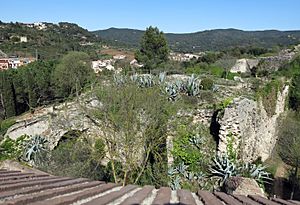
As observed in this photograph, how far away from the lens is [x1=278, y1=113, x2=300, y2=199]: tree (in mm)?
16062

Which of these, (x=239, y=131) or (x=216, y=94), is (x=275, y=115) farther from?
(x=239, y=131)

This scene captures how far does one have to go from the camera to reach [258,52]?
5034cm

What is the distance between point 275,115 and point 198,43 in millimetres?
99473

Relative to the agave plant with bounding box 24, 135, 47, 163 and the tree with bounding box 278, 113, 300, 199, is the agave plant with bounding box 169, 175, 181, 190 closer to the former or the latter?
the tree with bounding box 278, 113, 300, 199

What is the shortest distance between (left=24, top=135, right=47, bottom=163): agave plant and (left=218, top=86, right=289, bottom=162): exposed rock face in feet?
23.3

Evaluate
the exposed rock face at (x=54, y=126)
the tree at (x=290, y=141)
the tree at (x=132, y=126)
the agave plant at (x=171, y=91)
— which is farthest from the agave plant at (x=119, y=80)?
the tree at (x=290, y=141)

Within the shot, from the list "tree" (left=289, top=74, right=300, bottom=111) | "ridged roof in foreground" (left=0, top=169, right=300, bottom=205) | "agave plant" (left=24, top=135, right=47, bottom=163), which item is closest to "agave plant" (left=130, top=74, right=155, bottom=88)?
"agave plant" (left=24, top=135, right=47, bottom=163)

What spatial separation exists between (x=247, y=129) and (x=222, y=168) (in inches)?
101

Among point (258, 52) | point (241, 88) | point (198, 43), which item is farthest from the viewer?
point (198, 43)

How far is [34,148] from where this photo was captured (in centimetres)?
1475

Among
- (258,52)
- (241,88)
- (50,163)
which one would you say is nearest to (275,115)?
(241,88)

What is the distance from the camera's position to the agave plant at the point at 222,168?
12.7m

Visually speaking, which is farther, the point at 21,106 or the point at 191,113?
the point at 21,106

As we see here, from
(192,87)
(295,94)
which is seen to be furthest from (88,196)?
(295,94)
